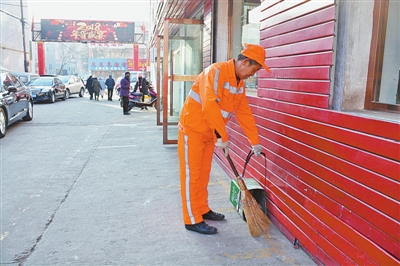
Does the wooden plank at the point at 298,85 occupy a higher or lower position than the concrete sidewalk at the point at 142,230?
higher

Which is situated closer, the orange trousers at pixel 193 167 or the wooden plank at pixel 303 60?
the wooden plank at pixel 303 60

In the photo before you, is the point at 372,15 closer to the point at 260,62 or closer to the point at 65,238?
the point at 260,62

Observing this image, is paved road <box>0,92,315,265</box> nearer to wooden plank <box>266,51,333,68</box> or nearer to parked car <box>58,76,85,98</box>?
wooden plank <box>266,51,333,68</box>

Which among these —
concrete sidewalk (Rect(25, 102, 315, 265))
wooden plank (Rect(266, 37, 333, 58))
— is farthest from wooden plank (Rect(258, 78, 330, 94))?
concrete sidewalk (Rect(25, 102, 315, 265))

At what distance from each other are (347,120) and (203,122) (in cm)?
130

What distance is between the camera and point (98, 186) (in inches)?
190

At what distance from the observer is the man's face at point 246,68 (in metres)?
3.05

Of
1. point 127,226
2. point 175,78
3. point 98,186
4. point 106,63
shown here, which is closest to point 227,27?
point 175,78

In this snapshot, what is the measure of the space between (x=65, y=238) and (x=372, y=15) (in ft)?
10.8

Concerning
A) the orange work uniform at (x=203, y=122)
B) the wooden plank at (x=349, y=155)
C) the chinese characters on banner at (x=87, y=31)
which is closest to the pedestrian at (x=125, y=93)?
the orange work uniform at (x=203, y=122)

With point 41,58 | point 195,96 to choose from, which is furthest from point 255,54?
point 41,58

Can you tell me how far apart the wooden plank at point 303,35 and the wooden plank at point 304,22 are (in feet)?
0.12

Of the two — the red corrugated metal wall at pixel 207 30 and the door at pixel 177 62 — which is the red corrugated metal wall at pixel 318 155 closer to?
the red corrugated metal wall at pixel 207 30

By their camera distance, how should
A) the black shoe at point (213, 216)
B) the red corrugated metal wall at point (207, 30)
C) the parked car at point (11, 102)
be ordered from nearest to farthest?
the black shoe at point (213, 216) → the red corrugated metal wall at point (207, 30) → the parked car at point (11, 102)
